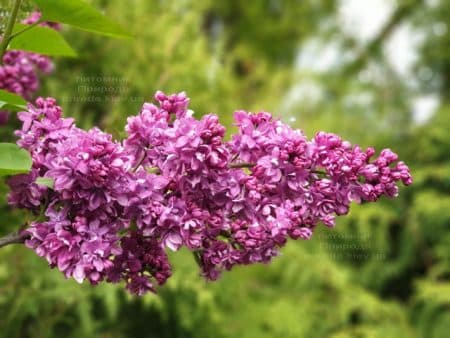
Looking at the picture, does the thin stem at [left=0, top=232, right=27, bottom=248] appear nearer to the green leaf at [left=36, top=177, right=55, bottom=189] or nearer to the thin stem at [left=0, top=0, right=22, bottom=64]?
the green leaf at [left=36, top=177, right=55, bottom=189]

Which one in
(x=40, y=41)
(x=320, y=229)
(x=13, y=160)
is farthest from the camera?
(x=320, y=229)

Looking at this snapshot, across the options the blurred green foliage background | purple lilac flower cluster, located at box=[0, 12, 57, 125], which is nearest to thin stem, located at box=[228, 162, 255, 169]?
purple lilac flower cluster, located at box=[0, 12, 57, 125]

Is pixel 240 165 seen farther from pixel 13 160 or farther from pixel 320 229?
pixel 320 229

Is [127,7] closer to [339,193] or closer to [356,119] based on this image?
[356,119]

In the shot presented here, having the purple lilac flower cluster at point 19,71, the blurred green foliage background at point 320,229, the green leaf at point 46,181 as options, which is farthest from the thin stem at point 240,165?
the blurred green foliage background at point 320,229

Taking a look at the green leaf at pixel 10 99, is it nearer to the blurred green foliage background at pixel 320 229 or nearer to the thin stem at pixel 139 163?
the thin stem at pixel 139 163

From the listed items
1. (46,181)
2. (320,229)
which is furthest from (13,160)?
(320,229)
